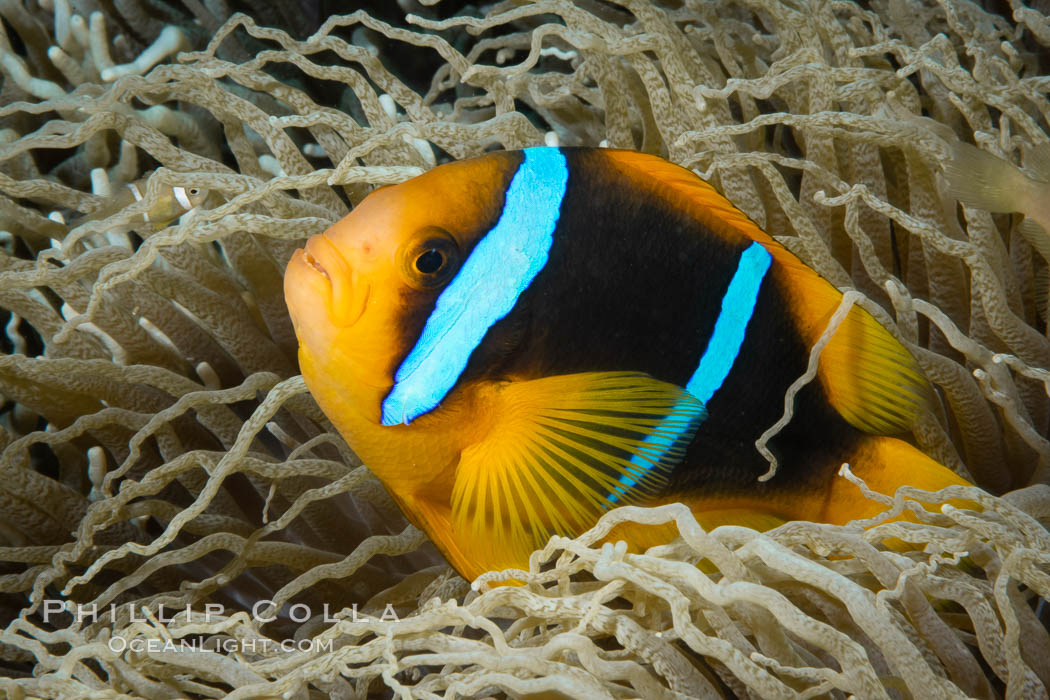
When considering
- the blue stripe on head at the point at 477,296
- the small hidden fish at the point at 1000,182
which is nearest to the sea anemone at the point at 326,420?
the small hidden fish at the point at 1000,182

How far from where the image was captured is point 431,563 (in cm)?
101

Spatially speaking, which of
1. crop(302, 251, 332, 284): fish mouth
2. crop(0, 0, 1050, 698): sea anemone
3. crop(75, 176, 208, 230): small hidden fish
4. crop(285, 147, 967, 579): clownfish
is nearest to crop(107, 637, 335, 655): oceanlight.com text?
crop(0, 0, 1050, 698): sea anemone

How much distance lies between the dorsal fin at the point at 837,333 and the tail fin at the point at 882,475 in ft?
0.07

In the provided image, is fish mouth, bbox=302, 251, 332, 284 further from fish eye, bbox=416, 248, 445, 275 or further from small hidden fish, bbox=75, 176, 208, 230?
small hidden fish, bbox=75, 176, 208, 230

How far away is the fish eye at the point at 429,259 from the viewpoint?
2.22ft

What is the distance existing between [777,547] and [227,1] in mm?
1381

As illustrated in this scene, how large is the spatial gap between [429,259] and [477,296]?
5 cm

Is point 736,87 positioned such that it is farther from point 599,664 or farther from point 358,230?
point 599,664

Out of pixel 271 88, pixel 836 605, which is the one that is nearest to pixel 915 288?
pixel 836 605

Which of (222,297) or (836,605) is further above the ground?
(222,297)

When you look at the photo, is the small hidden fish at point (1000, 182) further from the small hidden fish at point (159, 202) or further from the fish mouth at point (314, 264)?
the small hidden fish at point (159, 202)

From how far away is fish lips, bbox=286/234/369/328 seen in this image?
67 cm

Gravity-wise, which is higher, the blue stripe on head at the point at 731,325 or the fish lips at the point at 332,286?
the fish lips at the point at 332,286

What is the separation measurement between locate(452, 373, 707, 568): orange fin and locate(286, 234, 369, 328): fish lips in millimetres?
138
